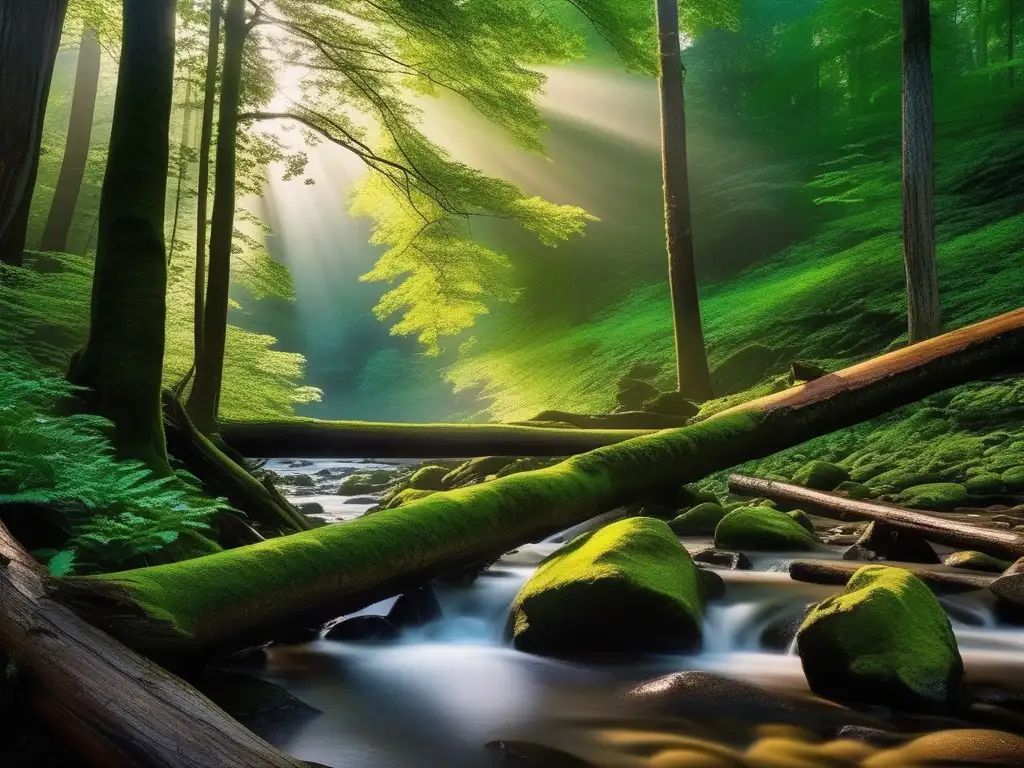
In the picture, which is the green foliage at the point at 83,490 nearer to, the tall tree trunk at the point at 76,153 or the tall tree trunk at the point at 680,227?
the tall tree trunk at the point at 76,153

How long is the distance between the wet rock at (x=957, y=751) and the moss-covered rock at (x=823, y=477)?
6.44 metres

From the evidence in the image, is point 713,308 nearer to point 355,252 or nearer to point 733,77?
point 733,77

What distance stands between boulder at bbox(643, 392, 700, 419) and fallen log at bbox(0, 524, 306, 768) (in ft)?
32.5

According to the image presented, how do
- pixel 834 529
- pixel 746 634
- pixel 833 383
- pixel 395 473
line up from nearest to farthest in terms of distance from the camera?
pixel 746 634
pixel 833 383
pixel 834 529
pixel 395 473

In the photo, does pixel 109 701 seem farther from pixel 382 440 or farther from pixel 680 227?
pixel 680 227

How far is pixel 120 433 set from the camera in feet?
15.9

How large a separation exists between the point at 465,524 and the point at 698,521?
5097 mm

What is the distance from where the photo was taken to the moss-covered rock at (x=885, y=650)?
12.5 ft

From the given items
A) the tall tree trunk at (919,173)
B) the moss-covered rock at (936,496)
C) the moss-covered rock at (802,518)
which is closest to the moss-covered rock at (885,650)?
the moss-covered rock at (802,518)

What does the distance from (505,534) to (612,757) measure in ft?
4.60

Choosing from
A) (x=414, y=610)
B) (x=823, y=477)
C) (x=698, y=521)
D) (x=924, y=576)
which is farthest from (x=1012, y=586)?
(x=823, y=477)

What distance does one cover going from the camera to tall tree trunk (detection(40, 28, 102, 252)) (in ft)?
40.9

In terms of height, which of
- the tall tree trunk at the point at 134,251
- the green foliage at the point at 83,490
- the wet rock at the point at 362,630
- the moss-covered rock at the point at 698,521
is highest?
the tall tree trunk at the point at 134,251

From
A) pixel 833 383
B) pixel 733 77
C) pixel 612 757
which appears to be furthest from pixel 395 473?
pixel 733 77
